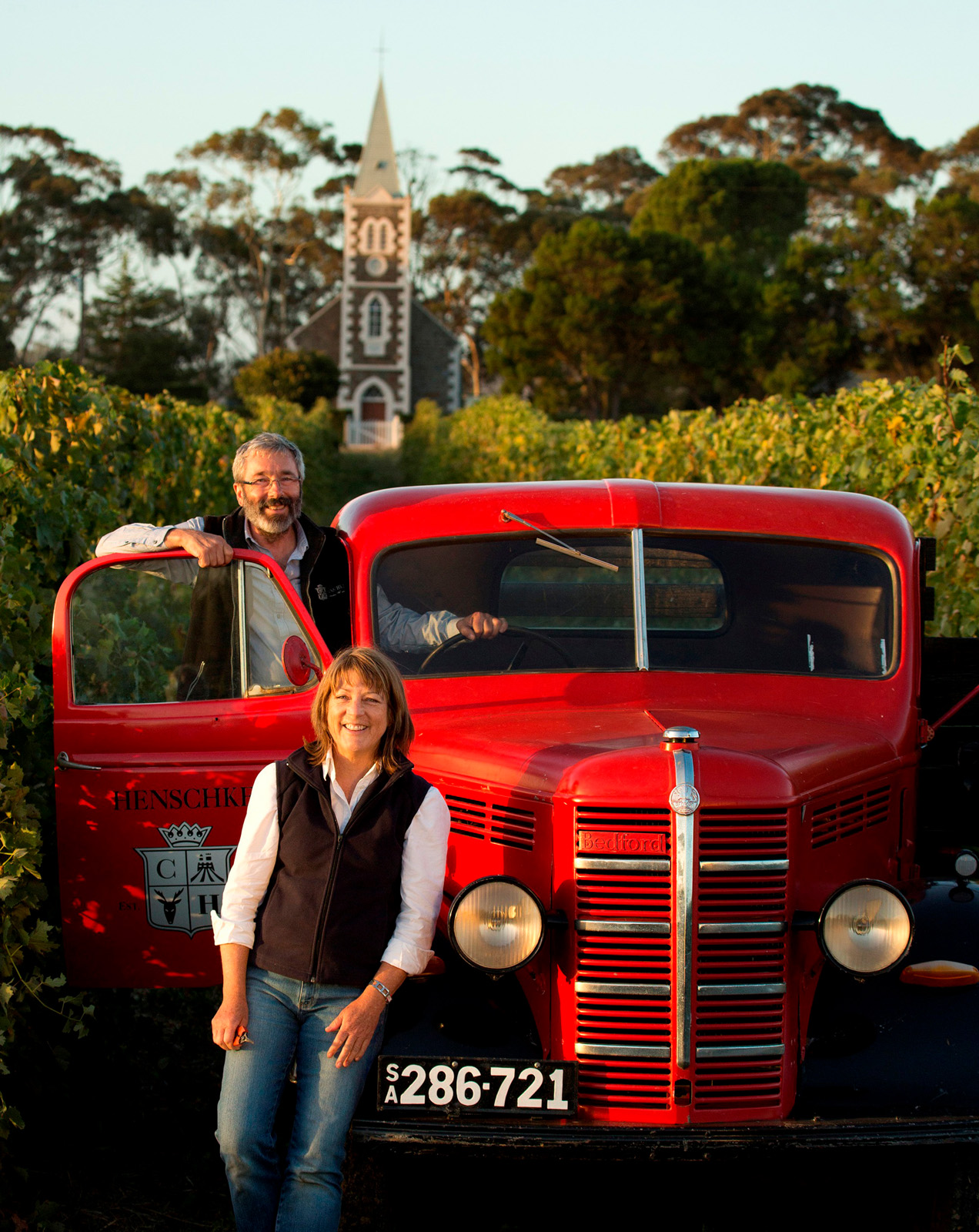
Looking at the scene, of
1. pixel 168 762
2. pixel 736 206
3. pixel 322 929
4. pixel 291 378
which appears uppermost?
pixel 736 206

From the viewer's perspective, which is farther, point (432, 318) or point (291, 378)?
point (432, 318)

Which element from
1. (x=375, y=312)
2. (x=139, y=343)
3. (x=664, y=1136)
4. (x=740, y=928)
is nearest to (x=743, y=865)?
(x=740, y=928)

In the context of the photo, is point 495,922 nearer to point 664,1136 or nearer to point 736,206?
point 664,1136

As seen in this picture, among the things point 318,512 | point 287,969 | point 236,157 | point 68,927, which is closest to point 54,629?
point 68,927

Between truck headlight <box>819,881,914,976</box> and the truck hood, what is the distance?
28 centimetres

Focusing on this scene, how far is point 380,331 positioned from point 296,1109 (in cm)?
6718

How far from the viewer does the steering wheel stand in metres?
4.18

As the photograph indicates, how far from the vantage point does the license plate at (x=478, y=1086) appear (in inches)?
122

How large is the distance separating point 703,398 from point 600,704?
53698 mm

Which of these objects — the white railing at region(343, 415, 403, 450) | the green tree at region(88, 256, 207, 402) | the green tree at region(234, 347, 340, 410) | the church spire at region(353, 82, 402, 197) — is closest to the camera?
the green tree at region(234, 347, 340, 410)

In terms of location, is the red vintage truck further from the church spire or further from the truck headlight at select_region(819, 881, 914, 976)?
the church spire

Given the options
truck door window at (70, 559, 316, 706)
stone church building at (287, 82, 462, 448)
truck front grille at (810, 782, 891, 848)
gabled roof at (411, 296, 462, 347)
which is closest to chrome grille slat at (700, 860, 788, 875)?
truck front grille at (810, 782, 891, 848)

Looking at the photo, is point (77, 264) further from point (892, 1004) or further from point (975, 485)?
point (892, 1004)

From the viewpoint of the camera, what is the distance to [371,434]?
66.9 meters
